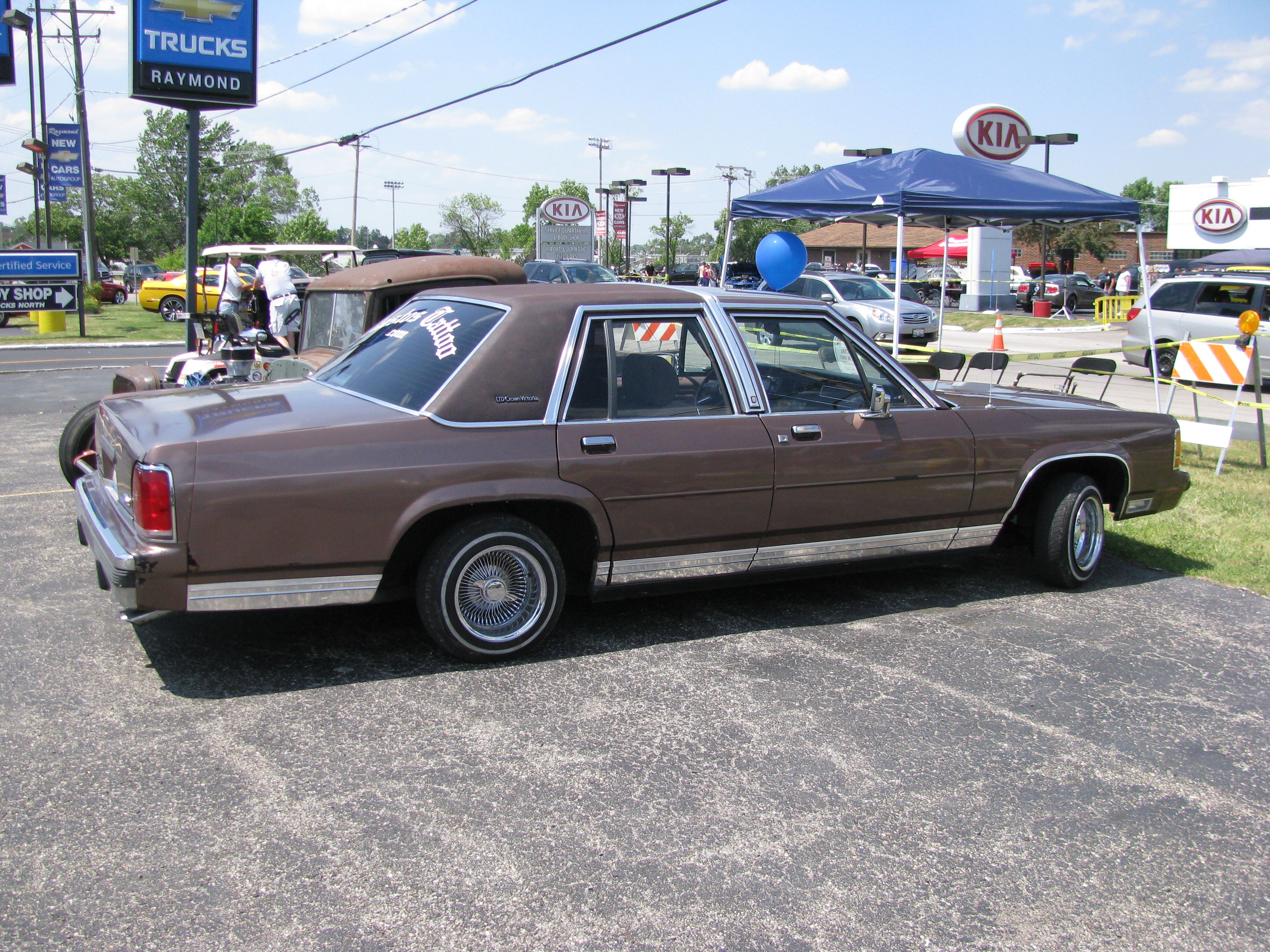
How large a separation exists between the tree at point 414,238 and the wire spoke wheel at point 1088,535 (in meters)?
97.2

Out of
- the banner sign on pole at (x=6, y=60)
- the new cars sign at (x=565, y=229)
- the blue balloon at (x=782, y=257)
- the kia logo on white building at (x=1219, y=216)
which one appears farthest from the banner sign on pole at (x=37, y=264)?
the kia logo on white building at (x=1219, y=216)

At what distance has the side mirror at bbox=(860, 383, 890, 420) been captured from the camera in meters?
4.88

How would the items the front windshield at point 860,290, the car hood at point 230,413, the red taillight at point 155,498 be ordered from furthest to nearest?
the front windshield at point 860,290 → the car hood at point 230,413 → the red taillight at point 155,498

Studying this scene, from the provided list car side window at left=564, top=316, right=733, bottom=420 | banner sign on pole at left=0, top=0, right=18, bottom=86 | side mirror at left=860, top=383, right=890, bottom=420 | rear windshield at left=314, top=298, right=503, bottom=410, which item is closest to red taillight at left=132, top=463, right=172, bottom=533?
rear windshield at left=314, top=298, right=503, bottom=410

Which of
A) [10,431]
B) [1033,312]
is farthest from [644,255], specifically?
[10,431]

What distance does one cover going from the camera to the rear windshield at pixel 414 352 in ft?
14.5

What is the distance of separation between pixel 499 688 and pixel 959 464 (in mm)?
2533

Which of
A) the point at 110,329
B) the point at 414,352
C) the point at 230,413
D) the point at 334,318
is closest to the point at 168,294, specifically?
the point at 110,329

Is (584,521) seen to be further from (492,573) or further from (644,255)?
(644,255)

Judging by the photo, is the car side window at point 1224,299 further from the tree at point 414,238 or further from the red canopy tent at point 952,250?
the tree at point 414,238

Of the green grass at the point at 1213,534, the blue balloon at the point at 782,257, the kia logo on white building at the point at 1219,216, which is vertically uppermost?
the kia logo on white building at the point at 1219,216

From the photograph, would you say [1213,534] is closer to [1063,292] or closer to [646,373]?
[646,373]

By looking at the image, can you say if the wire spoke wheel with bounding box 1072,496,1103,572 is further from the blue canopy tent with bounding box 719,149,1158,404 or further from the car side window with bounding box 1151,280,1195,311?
the car side window with bounding box 1151,280,1195,311

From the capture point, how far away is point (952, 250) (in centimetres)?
4322
